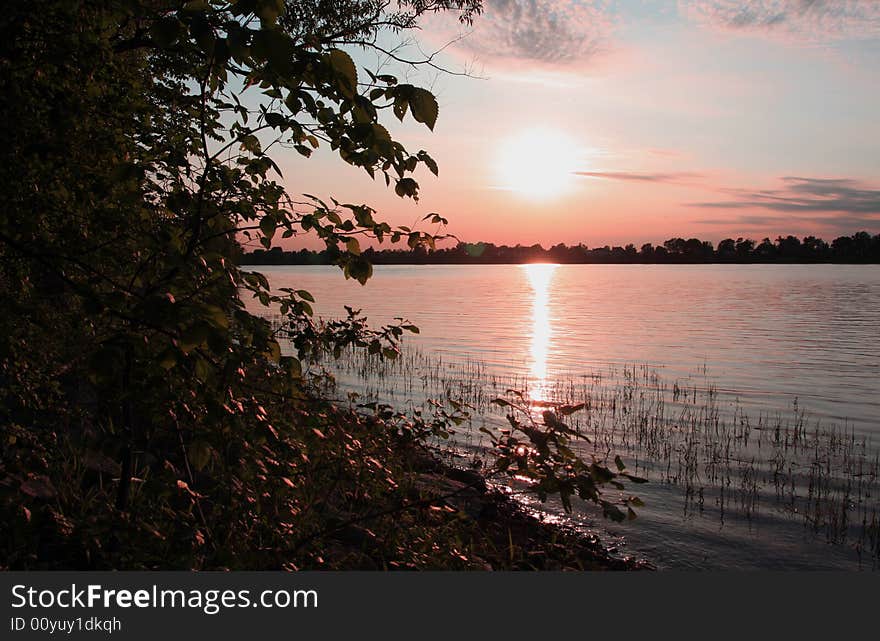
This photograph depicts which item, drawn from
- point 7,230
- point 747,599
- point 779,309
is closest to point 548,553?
point 747,599

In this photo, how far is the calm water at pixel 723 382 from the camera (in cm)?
1089

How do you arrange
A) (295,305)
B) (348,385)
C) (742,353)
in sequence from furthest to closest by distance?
1. (742,353)
2. (348,385)
3. (295,305)

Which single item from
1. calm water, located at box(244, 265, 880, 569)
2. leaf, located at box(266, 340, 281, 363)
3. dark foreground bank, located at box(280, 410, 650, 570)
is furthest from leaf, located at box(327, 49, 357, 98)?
calm water, located at box(244, 265, 880, 569)

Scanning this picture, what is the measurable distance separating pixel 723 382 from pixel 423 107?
22.3 metres

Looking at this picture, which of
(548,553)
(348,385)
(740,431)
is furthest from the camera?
(348,385)

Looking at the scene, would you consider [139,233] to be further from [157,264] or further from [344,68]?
[344,68]

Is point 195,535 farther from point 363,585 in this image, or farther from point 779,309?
point 779,309

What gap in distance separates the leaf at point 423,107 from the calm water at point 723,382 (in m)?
8.86

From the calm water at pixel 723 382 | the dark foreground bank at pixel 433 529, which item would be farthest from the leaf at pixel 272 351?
the calm water at pixel 723 382

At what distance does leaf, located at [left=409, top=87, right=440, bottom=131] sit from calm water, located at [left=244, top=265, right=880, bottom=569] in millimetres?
8856

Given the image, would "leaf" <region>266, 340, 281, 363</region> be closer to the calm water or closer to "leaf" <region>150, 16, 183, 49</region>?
"leaf" <region>150, 16, 183, 49</region>

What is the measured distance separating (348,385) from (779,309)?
40944 millimetres

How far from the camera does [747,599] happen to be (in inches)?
216

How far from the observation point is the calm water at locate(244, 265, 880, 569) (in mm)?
10891
